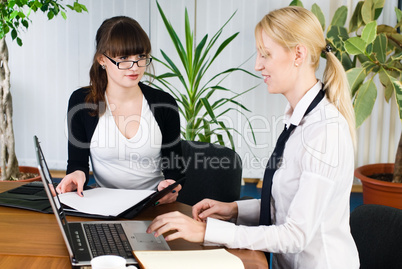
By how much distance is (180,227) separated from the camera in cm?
123

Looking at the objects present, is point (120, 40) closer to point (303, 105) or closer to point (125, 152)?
point (125, 152)

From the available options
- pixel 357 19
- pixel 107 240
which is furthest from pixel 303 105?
pixel 357 19

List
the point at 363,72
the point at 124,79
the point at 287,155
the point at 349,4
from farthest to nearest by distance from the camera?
the point at 349,4, the point at 363,72, the point at 124,79, the point at 287,155

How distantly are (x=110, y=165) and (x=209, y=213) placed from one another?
2.15 ft

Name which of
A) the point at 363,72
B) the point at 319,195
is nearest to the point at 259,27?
the point at 319,195

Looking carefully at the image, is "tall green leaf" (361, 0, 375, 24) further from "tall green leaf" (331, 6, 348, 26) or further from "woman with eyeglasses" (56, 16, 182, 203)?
"woman with eyeglasses" (56, 16, 182, 203)

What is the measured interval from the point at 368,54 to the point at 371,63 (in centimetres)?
12

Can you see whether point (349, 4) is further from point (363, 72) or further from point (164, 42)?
point (164, 42)

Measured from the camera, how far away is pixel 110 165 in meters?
2.00

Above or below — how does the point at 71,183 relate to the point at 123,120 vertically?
below

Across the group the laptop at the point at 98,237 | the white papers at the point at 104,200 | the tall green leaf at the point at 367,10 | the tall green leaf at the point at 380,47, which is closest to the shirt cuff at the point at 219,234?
the laptop at the point at 98,237

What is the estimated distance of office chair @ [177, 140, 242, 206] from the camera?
1.96 metres

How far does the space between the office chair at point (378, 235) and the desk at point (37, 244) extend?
337 millimetres

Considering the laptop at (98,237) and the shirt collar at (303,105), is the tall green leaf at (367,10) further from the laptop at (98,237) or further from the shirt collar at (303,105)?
the laptop at (98,237)
